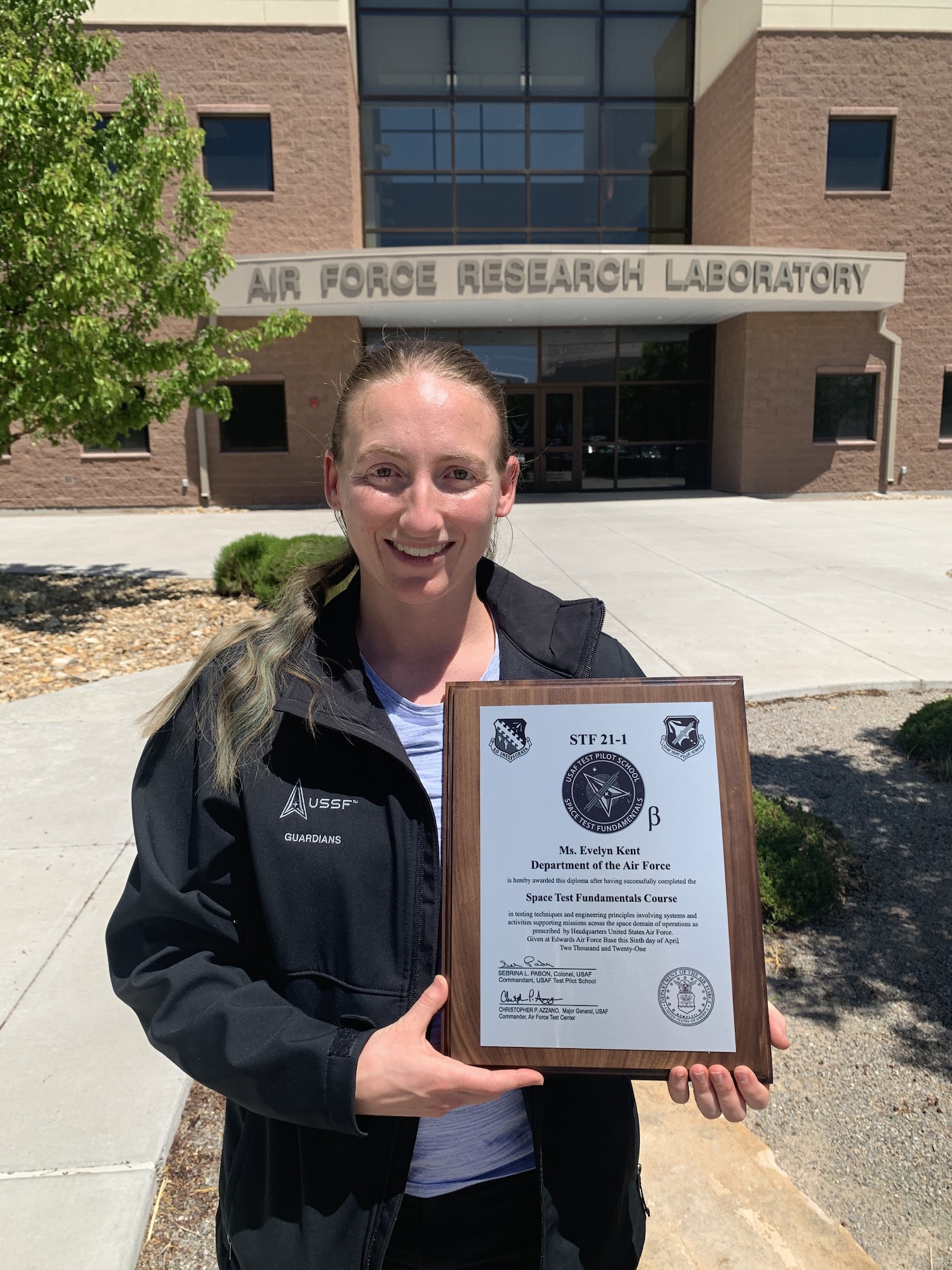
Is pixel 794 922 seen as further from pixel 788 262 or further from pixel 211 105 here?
pixel 211 105

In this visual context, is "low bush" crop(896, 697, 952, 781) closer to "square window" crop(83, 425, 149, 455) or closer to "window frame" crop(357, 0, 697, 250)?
"square window" crop(83, 425, 149, 455)

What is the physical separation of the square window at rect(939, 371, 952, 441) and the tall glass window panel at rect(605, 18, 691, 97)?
381 inches

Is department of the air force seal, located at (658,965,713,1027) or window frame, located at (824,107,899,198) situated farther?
window frame, located at (824,107,899,198)

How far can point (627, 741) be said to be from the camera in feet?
4.34

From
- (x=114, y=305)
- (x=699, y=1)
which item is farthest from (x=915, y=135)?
(x=114, y=305)

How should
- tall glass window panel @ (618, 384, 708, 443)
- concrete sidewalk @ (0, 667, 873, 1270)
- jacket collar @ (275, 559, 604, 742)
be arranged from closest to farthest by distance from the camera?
jacket collar @ (275, 559, 604, 742), concrete sidewalk @ (0, 667, 873, 1270), tall glass window panel @ (618, 384, 708, 443)

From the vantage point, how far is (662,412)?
23375 mm

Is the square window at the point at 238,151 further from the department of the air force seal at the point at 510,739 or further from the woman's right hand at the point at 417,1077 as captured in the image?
the woman's right hand at the point at 417,1077

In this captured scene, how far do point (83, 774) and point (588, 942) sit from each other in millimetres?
4636

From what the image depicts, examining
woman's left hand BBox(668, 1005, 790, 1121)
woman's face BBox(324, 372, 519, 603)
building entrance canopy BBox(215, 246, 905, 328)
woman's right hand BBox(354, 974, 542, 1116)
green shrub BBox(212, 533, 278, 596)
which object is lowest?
green shrub BBox(212, 533, 278, 596)

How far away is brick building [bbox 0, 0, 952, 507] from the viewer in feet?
63.8

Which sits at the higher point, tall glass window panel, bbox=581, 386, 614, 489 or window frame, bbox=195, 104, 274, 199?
window frame, bbox=195, 104, 274, 199

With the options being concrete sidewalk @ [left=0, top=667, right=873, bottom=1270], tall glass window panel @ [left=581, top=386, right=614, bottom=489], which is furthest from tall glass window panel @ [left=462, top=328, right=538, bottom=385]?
concrete sidewalk @ [left=0, top=667, right=873, bottom=1270]

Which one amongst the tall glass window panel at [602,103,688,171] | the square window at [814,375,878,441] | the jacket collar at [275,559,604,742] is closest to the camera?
the jacket collar at [275,559,604,742]
